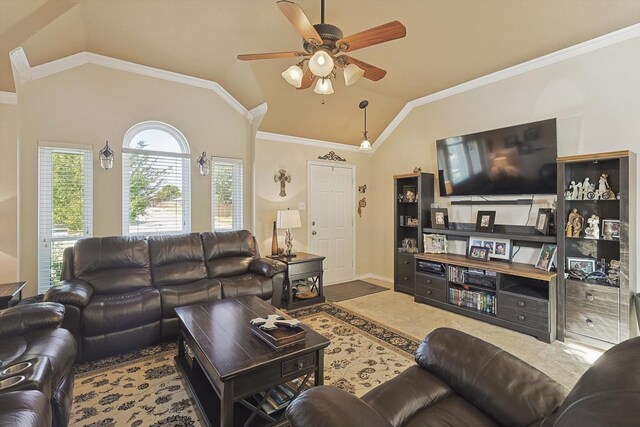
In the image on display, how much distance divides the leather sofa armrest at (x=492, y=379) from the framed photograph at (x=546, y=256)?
2.35 metres

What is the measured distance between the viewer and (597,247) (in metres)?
3.08

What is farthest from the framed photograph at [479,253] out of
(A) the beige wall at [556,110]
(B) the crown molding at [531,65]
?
(B) the crown molding at [531,65]

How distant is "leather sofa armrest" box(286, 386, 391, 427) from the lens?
1.00 meters

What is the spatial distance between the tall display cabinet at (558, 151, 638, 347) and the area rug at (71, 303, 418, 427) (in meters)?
1.72

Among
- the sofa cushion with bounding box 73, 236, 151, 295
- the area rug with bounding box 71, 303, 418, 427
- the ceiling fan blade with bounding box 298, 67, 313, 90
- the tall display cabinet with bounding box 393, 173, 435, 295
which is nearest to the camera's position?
the area rug with bounding box 71, 303, 418, 427

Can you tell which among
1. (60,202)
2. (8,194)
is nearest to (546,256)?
(60,202)

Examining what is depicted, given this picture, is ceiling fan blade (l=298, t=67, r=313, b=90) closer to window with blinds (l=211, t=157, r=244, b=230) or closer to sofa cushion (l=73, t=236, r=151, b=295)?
window with blinds (l=211, t=157, r=244, b=230)

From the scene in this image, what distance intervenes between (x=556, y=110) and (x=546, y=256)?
1685 millimetres

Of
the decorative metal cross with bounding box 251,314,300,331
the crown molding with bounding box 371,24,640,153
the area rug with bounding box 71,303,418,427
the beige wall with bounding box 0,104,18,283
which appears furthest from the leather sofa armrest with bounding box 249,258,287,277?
the crown molding with bounding box 371,24,640,153

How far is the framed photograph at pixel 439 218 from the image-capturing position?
4.38 m

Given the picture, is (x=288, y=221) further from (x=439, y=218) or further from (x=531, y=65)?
(x=531, y=65)

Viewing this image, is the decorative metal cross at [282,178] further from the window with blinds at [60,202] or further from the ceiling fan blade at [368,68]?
the ceiling fan blade at [368,68]

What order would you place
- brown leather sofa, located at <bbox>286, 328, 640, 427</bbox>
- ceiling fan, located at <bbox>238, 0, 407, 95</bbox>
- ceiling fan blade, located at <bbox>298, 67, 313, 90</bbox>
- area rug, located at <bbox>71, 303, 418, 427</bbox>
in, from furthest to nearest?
ceiling fan blade, located at <bbox>298, 67, 313, 90</bbox> < area rug, located at <bbox>71, 303, 418, 427</bbox> < ceiling fan, located at <bbox>238, 0, 407, 95</bbox> < brown leather sofa, located at <bbox>286, 328, 640, 427</bbox>

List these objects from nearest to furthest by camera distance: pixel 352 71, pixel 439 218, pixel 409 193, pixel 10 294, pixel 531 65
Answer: pixel 352 71, pixel 10 294, pixel 531 65, pixel 439 218, pixel 409 193
